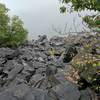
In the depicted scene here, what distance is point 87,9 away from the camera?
16875 mm

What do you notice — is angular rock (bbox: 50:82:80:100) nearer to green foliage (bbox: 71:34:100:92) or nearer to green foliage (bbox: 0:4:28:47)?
green foliage (bbox: 71:34:100:92)

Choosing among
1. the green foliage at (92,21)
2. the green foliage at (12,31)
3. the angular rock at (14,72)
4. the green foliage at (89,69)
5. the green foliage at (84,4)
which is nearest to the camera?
the green foliage at (92,21)

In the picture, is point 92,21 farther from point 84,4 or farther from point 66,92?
point 66,92

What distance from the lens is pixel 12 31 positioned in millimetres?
69000

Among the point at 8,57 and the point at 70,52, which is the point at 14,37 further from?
the point at 70,52

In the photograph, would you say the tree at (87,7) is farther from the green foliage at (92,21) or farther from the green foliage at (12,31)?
the green foliage at (12,31)

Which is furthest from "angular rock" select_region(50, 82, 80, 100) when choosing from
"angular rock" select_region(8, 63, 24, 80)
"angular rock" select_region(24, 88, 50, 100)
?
"angular rock" select_region(8, 63, 24, 80)

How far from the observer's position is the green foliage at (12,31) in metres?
66.8

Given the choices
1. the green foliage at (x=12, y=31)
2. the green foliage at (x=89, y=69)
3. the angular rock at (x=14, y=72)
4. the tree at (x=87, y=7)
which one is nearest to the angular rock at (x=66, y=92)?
the green foliage at (x=89, y=69)

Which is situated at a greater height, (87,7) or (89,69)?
A: (87,7)

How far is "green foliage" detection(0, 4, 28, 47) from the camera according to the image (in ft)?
219

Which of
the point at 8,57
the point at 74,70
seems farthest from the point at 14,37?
the point at 74,70

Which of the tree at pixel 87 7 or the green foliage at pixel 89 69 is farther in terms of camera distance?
the green foliage at pixel 89 69

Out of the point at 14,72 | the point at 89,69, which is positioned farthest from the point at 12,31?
the point at 89,69
